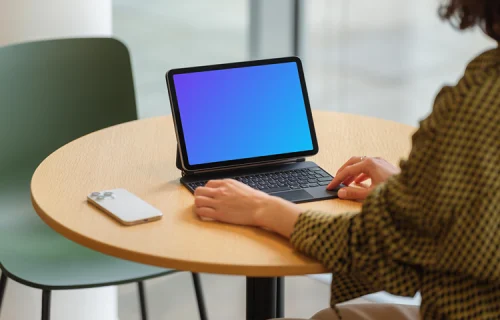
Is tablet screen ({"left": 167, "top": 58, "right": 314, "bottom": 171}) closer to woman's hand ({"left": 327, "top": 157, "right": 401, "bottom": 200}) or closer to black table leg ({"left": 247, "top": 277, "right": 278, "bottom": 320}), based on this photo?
woman's hand ({"left": 327, "top": 157, "right": 401, "bottom": 200})

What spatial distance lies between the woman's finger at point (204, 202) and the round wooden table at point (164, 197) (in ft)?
0.10

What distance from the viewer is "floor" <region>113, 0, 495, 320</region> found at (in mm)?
2838

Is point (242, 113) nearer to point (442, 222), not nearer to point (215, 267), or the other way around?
point (215, 267)

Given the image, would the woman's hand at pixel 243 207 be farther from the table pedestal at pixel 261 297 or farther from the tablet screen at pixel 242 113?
the table pedestal at pixel 261 297

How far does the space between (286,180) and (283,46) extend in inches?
84.0

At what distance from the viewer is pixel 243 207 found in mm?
1371

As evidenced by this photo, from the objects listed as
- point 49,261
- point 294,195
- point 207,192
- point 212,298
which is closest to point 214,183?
point 207,192

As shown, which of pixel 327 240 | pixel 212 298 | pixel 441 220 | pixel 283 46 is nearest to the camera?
pixel 441 220

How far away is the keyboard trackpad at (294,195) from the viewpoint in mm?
1477

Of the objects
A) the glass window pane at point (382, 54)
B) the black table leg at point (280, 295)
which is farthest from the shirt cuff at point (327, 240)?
the glass window pane at point (382, 54)

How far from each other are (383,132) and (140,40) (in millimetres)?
1652

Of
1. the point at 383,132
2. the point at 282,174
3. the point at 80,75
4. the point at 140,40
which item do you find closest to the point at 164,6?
the point at 140,40

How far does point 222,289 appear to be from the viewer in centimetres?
293

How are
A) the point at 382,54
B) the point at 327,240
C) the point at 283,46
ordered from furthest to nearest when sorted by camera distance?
the point at 283,46 → the point at 382,54 → the point at 327,240
